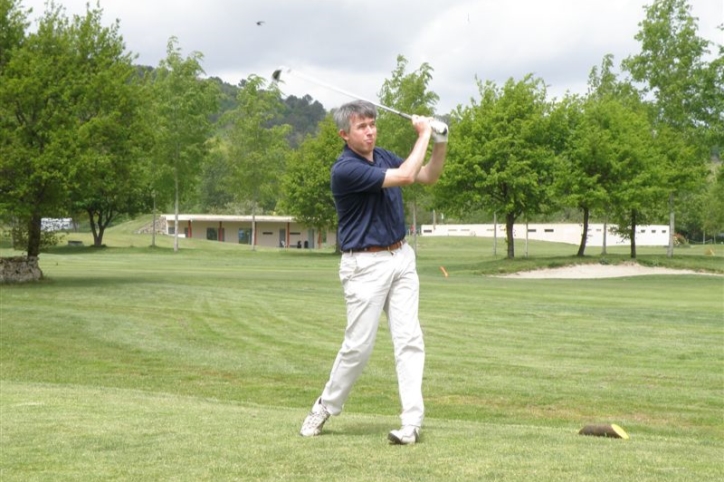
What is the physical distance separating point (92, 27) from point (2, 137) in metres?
6.16

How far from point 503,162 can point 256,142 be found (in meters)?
36.1

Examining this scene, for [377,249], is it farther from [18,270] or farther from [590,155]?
[590,155]

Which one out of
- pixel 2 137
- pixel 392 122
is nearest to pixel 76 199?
pixel 2 137

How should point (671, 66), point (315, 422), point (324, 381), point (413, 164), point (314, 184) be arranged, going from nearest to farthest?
Answer: point (413, 164), point (315, 422), point (324, 381), point (671, 66), point (314, 184)

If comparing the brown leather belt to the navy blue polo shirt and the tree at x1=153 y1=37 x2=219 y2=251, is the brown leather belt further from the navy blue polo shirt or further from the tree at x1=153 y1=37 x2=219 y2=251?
the tree at x1=153 y1=37 x2=219 y2=251

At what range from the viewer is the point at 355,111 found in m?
7.52

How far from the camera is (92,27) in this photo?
36.4 meters

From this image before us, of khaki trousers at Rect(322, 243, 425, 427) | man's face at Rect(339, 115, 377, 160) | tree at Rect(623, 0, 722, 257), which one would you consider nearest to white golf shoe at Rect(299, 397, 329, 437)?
khaki trousers at Rect(322, 243, 425, 427)

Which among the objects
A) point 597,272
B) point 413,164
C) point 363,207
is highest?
point 413,164

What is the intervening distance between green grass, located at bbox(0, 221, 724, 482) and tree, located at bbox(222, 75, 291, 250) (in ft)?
164

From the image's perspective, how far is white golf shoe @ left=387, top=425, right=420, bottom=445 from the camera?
7.18m

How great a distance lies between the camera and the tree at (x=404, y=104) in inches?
2995

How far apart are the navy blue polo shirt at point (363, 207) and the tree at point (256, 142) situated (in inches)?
3206

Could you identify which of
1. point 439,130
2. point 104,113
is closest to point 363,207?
point 439,130
